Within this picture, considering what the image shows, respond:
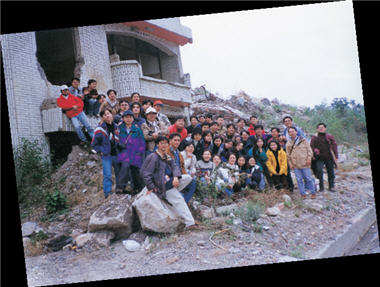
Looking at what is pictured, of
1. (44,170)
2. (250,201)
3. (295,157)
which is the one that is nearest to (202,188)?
(250,201)

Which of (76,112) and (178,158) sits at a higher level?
(76,112)

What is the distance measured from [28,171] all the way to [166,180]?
1.74 m

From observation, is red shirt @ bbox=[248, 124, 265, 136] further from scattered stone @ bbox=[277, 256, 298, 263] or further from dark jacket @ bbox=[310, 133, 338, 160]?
scattered stone @ bbox=[277, 256, 298, 263]

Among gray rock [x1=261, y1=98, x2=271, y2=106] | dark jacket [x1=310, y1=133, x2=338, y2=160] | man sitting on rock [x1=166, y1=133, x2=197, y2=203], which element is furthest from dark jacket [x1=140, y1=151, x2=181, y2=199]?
dark jacket [x1=310, y1=133, x2=338, y2=160]

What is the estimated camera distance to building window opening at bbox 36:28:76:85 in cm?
432

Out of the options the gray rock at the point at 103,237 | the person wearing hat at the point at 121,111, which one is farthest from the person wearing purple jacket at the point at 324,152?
the gray rock at the point at 103,237

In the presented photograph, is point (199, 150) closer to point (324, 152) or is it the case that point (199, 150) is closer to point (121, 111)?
point (121, 111)

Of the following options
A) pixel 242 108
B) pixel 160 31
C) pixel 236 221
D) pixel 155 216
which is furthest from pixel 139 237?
pixel 160 31

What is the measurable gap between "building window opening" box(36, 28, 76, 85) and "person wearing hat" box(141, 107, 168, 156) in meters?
1.27

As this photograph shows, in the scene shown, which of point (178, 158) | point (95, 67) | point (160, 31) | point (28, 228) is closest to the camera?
point (28, 228)

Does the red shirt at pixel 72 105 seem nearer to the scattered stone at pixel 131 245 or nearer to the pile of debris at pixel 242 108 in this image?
the pile of debris at pixel 242 108

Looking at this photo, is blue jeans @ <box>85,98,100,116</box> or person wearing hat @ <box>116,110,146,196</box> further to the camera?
blue jeans @ <box>85,98,100,116</box>

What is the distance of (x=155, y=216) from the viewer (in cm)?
381

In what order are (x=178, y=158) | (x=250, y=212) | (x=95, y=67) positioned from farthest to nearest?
(x=95, y=67)
(x=178, y=158)
(x=250, y=212)
